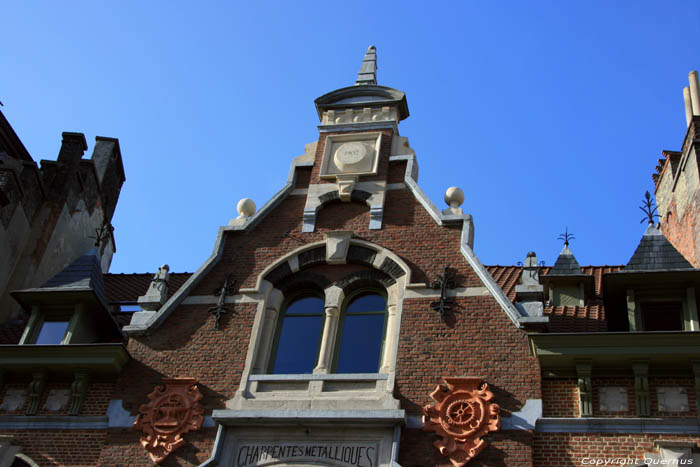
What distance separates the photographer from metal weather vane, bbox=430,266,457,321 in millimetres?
15461

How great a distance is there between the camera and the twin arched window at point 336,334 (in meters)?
15.6

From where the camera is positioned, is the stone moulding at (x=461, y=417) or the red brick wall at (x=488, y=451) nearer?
the red brick wall at (x=488, y=451)

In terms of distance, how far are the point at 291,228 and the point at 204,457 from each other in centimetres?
479

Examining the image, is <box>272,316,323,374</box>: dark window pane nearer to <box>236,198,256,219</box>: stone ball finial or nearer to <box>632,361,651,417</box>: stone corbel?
<box>236,198,256,219</box>: stone ball finial

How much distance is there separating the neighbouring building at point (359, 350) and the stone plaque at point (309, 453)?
0.03m

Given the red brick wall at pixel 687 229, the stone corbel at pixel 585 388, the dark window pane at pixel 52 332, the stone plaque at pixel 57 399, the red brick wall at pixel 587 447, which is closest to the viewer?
the red brick wall at pixel 587 447

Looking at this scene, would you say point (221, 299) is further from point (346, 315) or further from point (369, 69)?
point (369, 69)

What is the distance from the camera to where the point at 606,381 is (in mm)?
14141

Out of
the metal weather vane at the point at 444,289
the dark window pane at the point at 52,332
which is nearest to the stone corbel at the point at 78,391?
the dark window pane at the point at 52,332

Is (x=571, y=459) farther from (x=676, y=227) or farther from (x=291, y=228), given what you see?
(x=676, y=227)

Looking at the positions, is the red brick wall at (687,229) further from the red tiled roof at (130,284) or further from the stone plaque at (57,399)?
the stone plaque at (57,399)

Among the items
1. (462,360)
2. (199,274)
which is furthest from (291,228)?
(462,360)

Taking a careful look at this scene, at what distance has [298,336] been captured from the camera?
16.2 m

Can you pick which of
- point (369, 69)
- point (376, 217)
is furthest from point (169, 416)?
point (369, 69)
